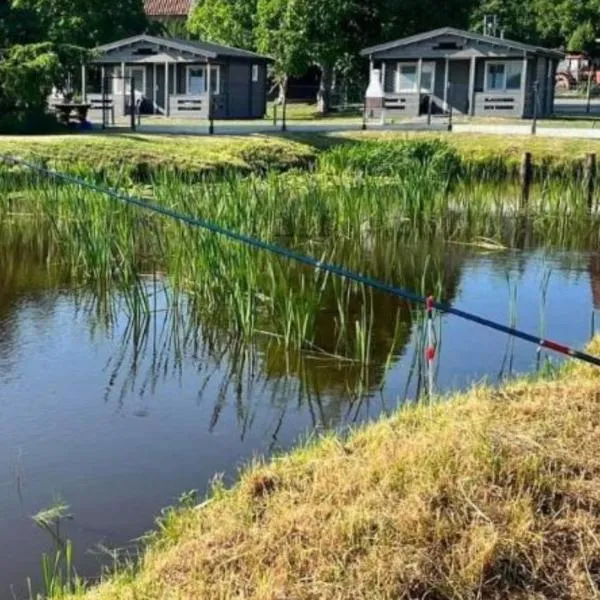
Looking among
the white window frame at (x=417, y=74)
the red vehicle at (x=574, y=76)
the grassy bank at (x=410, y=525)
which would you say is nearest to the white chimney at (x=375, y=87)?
the white window frame at (x=417, y=74)

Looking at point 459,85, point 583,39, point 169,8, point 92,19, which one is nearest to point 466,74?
point 459,85

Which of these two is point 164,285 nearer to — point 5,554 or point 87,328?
point 87,328

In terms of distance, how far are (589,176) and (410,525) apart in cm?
1479

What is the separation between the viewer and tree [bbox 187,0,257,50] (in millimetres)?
38625

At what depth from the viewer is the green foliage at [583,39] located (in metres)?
44.3

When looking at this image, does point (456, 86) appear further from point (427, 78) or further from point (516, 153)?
point (516, 153)

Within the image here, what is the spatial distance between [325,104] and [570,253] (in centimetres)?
2399

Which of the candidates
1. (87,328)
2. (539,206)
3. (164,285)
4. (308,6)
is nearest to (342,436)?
(87,328)

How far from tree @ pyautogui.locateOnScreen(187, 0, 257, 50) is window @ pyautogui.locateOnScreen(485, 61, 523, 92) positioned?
30.2 feet

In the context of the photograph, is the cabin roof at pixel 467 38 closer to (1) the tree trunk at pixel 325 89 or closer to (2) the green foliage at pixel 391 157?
(1) the tree trunk at pixel 325 89

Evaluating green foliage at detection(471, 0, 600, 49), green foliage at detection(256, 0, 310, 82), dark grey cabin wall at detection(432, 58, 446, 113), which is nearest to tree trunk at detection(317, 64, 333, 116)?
green foliage at detection(256, 0, 310, 82)

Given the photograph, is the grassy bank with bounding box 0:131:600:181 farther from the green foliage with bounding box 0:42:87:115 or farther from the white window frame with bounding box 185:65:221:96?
the white window frame with bounding box 185:65:221:96

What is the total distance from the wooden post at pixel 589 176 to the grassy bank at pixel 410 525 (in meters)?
11.8

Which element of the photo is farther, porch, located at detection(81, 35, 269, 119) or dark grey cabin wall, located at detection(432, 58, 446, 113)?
dark grey cabin wall, located at detection(432, 58, 446, 113)
